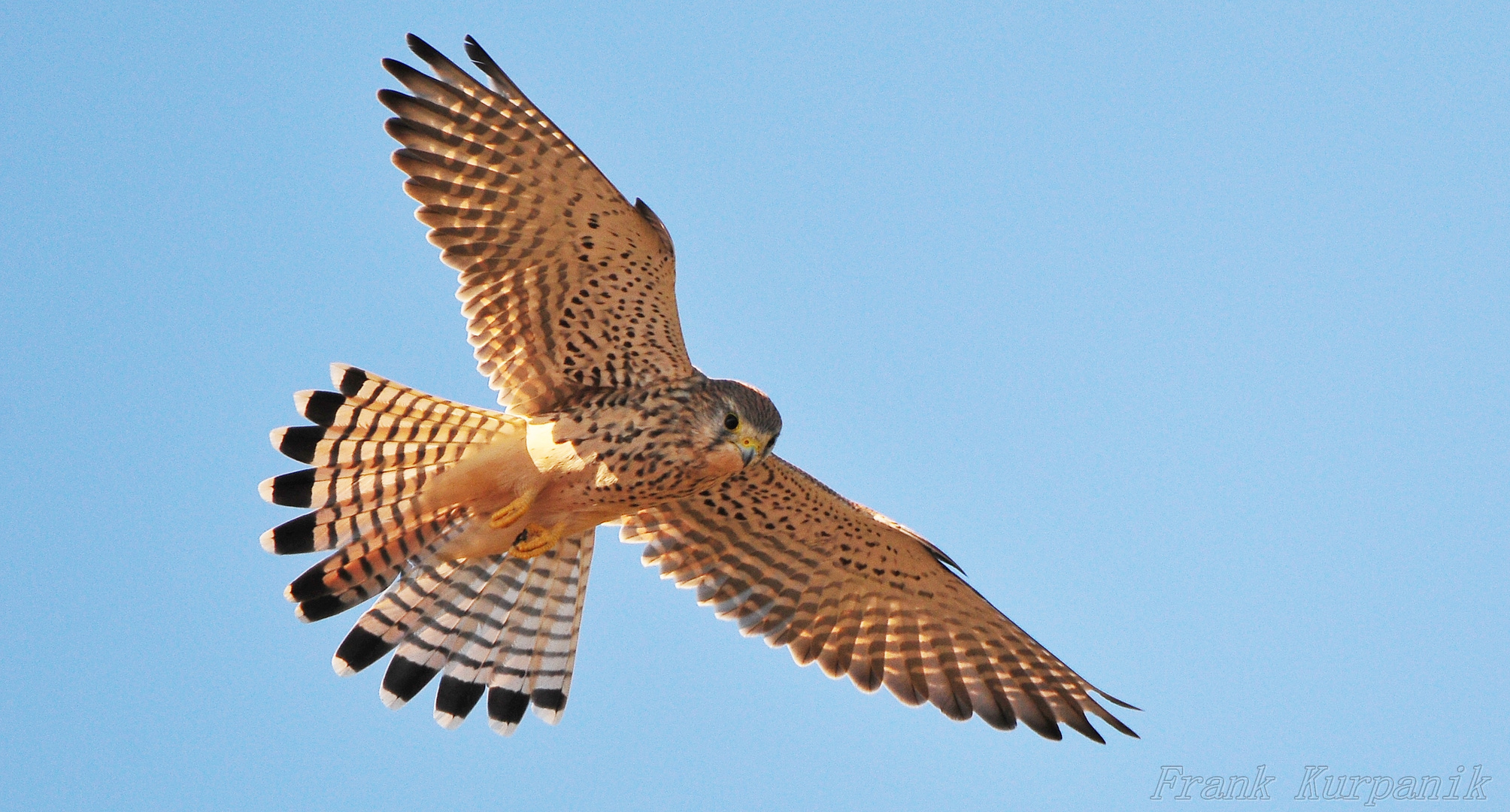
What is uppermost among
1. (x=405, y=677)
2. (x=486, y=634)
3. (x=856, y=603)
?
(x=856, y=603)

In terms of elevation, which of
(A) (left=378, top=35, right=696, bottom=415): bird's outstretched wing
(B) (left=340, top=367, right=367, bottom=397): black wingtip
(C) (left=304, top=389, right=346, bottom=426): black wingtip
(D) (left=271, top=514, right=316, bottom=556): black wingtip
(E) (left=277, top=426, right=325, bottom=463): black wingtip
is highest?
(A) (left=378, top=35, right=696, bottom=415): bird's outstretched wing

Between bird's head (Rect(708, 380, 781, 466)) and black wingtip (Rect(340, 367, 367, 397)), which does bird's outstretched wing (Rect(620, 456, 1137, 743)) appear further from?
black wingtip (Rect(340, 367, 367, 397))

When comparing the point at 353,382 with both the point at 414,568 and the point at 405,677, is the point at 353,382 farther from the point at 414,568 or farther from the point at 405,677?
the point at 405,677

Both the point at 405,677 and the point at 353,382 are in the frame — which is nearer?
the point at 353,382

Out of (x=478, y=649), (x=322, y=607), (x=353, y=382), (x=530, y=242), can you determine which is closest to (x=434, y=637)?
(x=478, y=649)

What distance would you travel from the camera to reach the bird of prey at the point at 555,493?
819 centimetres

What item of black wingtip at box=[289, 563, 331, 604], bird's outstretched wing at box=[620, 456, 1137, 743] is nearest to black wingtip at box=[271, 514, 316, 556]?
black wingtip at box=[289, 563, 331, 604]

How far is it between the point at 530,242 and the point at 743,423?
141 cm

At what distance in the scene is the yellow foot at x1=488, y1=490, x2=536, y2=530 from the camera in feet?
28.0

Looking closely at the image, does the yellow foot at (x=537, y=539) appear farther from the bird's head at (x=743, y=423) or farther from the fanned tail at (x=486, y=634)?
the bird's head at (x=743, y=423)

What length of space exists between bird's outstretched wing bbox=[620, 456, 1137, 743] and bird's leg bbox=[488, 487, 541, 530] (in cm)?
106

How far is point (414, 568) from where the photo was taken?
29.1 feet

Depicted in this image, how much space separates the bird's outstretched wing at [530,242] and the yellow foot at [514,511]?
0.49 meters

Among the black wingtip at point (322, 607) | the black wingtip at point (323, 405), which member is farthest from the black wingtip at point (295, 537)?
the black wingtip at point (323, 405)
